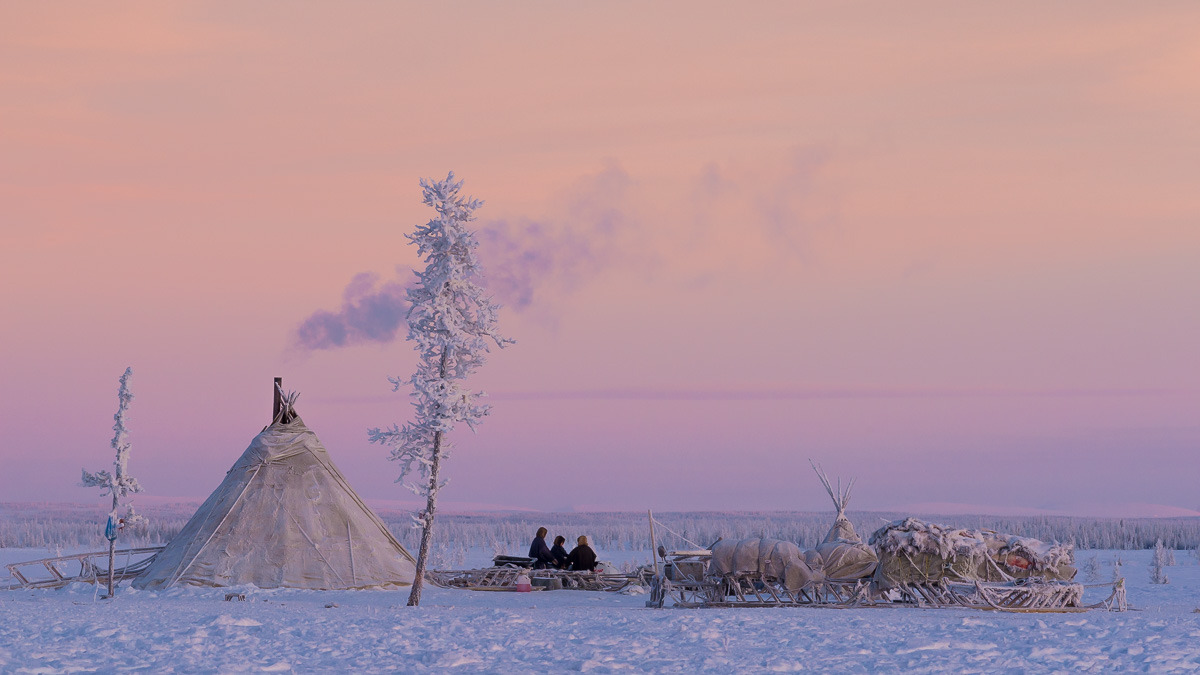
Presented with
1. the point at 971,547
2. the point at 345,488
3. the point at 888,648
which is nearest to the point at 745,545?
the point at 971,547

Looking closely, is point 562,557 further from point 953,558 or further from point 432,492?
point 953,558

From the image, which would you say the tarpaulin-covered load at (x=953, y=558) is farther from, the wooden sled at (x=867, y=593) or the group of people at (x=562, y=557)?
the group of people at (x=562, y=557)

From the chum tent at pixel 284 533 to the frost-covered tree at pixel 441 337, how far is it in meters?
5.05

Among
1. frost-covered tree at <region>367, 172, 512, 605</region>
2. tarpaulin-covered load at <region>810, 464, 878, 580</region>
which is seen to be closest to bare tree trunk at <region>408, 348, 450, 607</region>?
frost-covered tree at <region>367, 172, 512, 605</region>

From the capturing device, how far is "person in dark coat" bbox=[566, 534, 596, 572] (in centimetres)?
3356

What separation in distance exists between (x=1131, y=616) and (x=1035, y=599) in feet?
6.89

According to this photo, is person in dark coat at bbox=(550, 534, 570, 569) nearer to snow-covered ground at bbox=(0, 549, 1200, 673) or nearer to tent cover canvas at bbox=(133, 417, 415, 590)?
tent cover canvas at bbox=(133, 417, 415, 590)

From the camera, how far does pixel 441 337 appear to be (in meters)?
27.5

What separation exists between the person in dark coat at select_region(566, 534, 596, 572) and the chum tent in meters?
4.13

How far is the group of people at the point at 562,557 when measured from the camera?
33625mm

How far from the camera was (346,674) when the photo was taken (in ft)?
49.7

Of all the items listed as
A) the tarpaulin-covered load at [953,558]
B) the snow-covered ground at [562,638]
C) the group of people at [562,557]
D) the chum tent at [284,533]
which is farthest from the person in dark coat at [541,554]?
the tarpaulin-covered load at [953,558]

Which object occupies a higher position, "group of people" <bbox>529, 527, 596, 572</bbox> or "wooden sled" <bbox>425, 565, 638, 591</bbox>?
"group of people" <bbox>529, 527, 596, 572</bbox>

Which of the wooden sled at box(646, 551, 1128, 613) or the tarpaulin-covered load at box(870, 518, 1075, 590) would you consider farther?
the tarpaulin-covered load at box(870, 518, 1075, 590)
